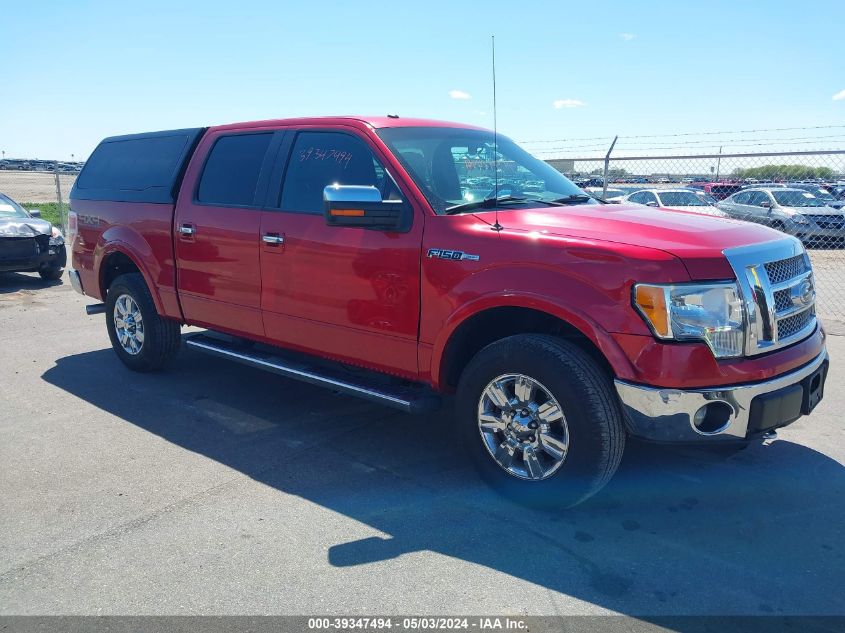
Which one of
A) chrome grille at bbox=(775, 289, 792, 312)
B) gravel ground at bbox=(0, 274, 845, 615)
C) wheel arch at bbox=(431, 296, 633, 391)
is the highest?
chrome grille at bbox=(775, 289, 792, 312)

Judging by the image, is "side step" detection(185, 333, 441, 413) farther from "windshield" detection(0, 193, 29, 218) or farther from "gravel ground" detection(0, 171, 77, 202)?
"gravel ground" detection(0, 171, 77, 202)

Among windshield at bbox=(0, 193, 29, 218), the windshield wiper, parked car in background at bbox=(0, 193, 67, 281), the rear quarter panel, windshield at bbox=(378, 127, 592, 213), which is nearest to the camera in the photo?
the windshield wiper

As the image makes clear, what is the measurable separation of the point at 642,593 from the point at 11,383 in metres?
5.25

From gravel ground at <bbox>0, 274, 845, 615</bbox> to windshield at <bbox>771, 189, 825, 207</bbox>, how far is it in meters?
10.9

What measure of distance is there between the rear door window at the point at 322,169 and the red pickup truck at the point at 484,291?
12mm

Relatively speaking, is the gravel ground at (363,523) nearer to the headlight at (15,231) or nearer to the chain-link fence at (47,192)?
the headlight at (15,231)

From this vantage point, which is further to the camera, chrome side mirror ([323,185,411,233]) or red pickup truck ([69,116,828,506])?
chrome side mirror ([323,185,411,233])

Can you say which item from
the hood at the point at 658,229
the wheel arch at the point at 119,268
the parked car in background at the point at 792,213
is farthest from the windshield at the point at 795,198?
the wheel arch at the point at 119,268

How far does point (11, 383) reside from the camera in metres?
5.96

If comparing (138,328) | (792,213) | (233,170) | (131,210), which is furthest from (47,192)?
(233,170)

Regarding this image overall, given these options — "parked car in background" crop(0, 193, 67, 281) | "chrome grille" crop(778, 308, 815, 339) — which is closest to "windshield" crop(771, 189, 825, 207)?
"chrome grille" crop(778, 308, 815, 339)

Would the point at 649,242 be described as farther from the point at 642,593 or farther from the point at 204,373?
the point at 204,373

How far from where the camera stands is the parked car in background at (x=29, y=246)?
34.2ft

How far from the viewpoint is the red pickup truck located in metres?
3.28
